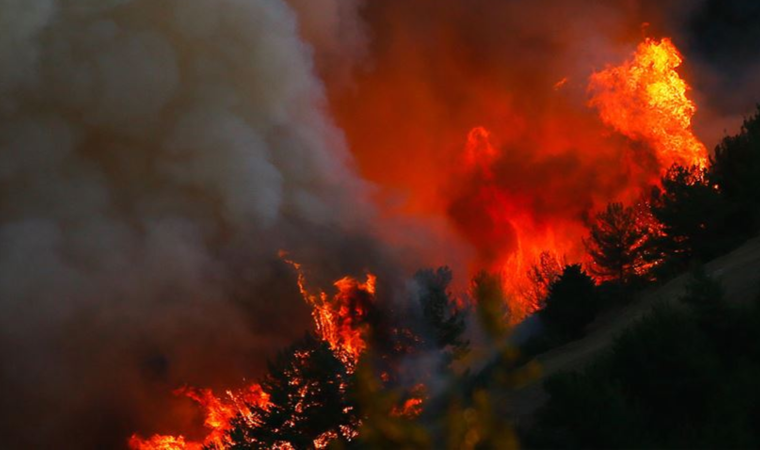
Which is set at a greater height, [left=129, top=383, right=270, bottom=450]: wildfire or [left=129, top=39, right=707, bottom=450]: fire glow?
[left=129, top=39, right=707, bottom=450]: fire glow

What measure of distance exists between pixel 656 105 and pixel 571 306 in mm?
24631

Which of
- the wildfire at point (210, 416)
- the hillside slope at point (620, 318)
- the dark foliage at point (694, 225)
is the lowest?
the hillside slope at point (620, 318)

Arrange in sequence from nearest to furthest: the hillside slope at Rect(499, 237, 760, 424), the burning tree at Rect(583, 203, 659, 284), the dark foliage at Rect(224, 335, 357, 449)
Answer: the hillside slope at Rect(499, 237, 760, 424) → the dark foliage at Rect(224, 335, 357, 449) → the burning tree at Rect(583, 203, 659, 284)

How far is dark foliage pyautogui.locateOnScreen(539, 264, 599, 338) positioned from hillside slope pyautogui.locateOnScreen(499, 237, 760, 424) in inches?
18.9

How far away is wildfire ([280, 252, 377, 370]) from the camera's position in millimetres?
30844

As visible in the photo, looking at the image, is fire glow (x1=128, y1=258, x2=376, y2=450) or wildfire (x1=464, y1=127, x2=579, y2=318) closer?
fire glow (x1=128, y1=258, x2=376, y2=450)

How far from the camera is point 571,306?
27688 millimetres

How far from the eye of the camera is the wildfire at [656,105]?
48125 millimetres

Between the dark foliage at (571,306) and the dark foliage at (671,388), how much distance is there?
373 inches

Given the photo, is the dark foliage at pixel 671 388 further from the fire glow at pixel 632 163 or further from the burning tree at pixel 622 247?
the fire glow at pixel 632 163

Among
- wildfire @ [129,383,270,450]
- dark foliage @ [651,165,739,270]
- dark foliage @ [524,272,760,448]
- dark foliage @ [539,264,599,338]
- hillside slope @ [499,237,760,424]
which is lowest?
dark foliage @ [524,272,760,448]

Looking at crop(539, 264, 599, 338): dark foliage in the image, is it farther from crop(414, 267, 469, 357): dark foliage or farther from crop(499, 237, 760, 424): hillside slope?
crop(414, 267, 469, 357): dark foliage

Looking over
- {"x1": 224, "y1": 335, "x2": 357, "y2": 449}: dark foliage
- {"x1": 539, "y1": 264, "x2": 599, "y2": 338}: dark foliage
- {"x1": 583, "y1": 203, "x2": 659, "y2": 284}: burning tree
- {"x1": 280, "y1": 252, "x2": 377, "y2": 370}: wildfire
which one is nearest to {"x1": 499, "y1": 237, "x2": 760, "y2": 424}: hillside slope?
{"x1": 539, "y1": 264, "x2": 599, "y2": 338}: dark foliage

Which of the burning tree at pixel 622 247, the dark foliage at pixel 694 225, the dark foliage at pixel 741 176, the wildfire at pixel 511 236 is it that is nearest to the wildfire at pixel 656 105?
the wildfire at pixel 511 236
